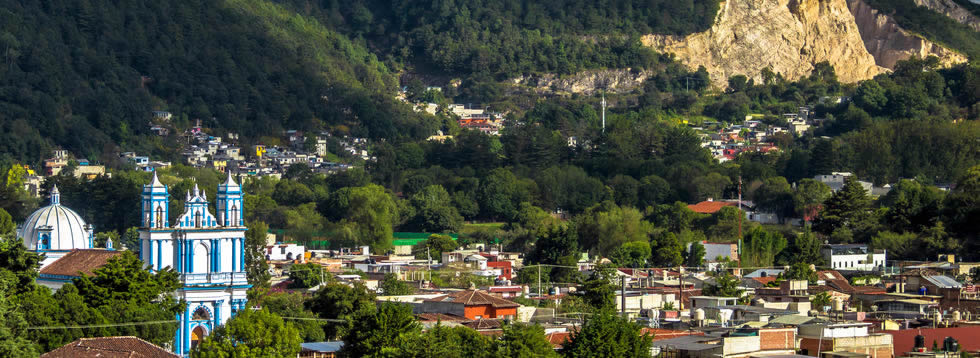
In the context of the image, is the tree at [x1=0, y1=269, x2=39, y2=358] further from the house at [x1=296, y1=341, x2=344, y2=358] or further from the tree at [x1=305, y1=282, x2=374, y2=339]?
the tree at [x1=305, y1=282, x2=374, y2=339]

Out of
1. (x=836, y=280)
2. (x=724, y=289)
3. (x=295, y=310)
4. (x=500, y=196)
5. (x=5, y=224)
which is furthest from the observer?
(x=500, y=196)

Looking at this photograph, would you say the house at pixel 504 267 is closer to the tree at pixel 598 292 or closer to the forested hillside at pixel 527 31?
the tree at pixel 598 292

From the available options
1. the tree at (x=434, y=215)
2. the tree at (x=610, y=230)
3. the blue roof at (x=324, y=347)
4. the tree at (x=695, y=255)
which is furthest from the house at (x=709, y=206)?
the blue roof at (x=324, y=347)

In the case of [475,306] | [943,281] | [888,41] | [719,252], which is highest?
[888,41]

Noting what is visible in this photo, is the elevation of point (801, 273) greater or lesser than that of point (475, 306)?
greater

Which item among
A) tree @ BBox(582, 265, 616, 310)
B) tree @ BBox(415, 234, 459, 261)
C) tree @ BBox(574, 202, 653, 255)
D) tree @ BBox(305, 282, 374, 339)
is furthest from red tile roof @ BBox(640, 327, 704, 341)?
tree @ BBox(574, 202, 653, 255)

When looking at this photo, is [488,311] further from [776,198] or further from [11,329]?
[776,198]

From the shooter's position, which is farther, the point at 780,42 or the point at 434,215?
the point at 780,42

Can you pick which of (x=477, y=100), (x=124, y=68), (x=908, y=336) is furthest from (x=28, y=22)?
(x=908, y=336)

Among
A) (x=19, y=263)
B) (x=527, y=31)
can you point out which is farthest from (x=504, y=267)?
(x=527, y=31)
